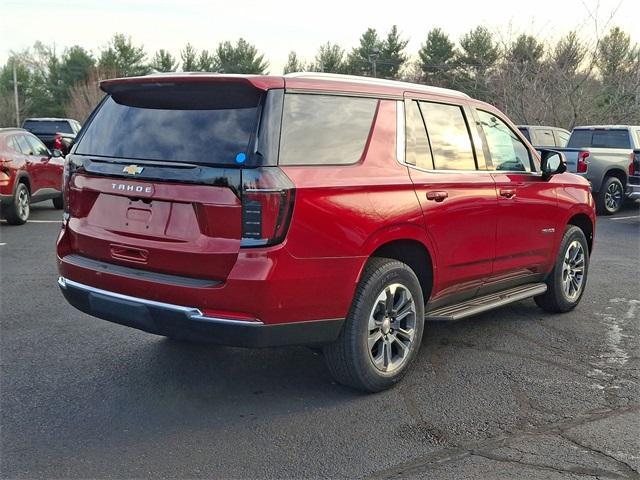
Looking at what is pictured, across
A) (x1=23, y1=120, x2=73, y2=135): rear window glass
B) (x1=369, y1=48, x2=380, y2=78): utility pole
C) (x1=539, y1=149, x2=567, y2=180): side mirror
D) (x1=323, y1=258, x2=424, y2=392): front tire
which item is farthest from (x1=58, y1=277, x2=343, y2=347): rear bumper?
(x1=369, y1=48, x2=380, y2=78): utility pole

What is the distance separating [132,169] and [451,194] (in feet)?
7.00

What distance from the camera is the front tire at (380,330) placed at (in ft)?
13.4

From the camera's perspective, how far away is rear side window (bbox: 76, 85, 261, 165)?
12.3 ft

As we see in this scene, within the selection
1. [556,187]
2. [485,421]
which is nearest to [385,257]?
[485,421]

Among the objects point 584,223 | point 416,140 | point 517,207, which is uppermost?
point 416,140

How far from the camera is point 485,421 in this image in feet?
12.9

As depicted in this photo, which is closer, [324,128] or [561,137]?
[324,128]

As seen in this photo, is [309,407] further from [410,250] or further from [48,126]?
[48,126]

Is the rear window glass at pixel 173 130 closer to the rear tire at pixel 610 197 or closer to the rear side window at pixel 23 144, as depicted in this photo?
the rear side window at pixel 23 144

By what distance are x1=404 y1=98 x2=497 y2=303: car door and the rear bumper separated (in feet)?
3.66

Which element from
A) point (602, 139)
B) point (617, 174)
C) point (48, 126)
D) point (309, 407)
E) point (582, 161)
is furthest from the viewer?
point (48, 126)

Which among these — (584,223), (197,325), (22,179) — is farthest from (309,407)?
(22,179)

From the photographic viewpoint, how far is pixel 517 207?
17.8 ft

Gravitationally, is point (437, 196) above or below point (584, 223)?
above
